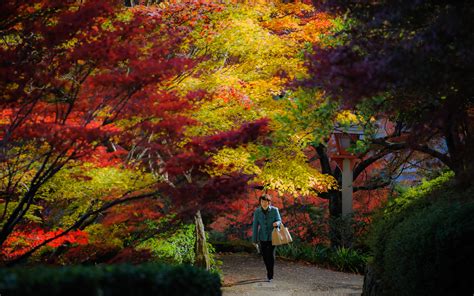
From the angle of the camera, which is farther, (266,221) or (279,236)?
(266,221)

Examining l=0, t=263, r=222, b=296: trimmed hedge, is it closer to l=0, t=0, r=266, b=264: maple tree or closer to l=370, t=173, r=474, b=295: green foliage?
l=0, t=0, r=266, b=264: maple tree

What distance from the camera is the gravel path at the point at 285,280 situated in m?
11.3

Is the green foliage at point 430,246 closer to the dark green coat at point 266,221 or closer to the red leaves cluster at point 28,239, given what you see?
the dark green coat at point 266,221

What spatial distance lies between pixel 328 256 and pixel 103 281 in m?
12.3

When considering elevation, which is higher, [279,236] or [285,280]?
[279,236]

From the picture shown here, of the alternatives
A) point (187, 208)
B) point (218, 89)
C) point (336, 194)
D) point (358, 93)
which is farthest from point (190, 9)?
point (336, 194)

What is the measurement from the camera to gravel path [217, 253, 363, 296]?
11320 mm

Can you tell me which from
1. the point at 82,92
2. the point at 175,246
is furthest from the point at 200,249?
the point at 82,92

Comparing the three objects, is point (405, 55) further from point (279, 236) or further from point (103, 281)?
point (279, 236)

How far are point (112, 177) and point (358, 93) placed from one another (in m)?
3.14

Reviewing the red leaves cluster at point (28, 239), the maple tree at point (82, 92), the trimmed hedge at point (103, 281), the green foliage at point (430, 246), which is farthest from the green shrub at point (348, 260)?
the trimmed hedge at point (103, 281)

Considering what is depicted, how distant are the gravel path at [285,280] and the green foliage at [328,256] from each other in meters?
0.49

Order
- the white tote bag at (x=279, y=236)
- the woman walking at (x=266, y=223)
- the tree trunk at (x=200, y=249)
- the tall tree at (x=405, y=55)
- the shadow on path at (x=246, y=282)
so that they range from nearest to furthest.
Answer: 1. the tall tree at (x=405, y=55)
2. the white tote bag at (x=279, y=236)
3. the woman walking at (x=266, y=223)
4. the tree trunk at (x=200, y=249)
5. the shadow on path at (x=246, y=282)

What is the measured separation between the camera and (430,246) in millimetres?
6820
